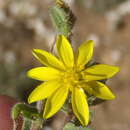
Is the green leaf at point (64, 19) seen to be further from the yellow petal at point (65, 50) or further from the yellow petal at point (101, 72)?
the yellow petal at point (101, 72)

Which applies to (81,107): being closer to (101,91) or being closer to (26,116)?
(101,91)

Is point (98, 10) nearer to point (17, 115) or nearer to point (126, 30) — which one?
point (126, 30)

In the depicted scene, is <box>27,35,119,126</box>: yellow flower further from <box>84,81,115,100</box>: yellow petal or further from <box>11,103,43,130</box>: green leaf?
<box>11,103,43,130</box>: green leaf

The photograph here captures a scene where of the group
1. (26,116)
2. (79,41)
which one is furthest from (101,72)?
(79,41)

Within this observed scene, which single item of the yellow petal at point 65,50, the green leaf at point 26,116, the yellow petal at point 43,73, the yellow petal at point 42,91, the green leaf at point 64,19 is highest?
the green leaf at point 64,19

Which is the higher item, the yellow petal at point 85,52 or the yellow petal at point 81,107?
the yellow petal at point 85,52

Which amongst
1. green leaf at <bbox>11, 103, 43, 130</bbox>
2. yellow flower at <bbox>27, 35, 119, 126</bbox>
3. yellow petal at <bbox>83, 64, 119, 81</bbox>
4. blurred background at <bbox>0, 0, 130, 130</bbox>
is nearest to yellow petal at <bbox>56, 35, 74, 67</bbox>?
yellow flower at <bbox>27, 35, 119, 126</bbox>

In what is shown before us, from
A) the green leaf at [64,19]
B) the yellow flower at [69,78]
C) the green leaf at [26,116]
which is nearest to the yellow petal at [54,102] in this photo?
the yellow flower at [69,78]
